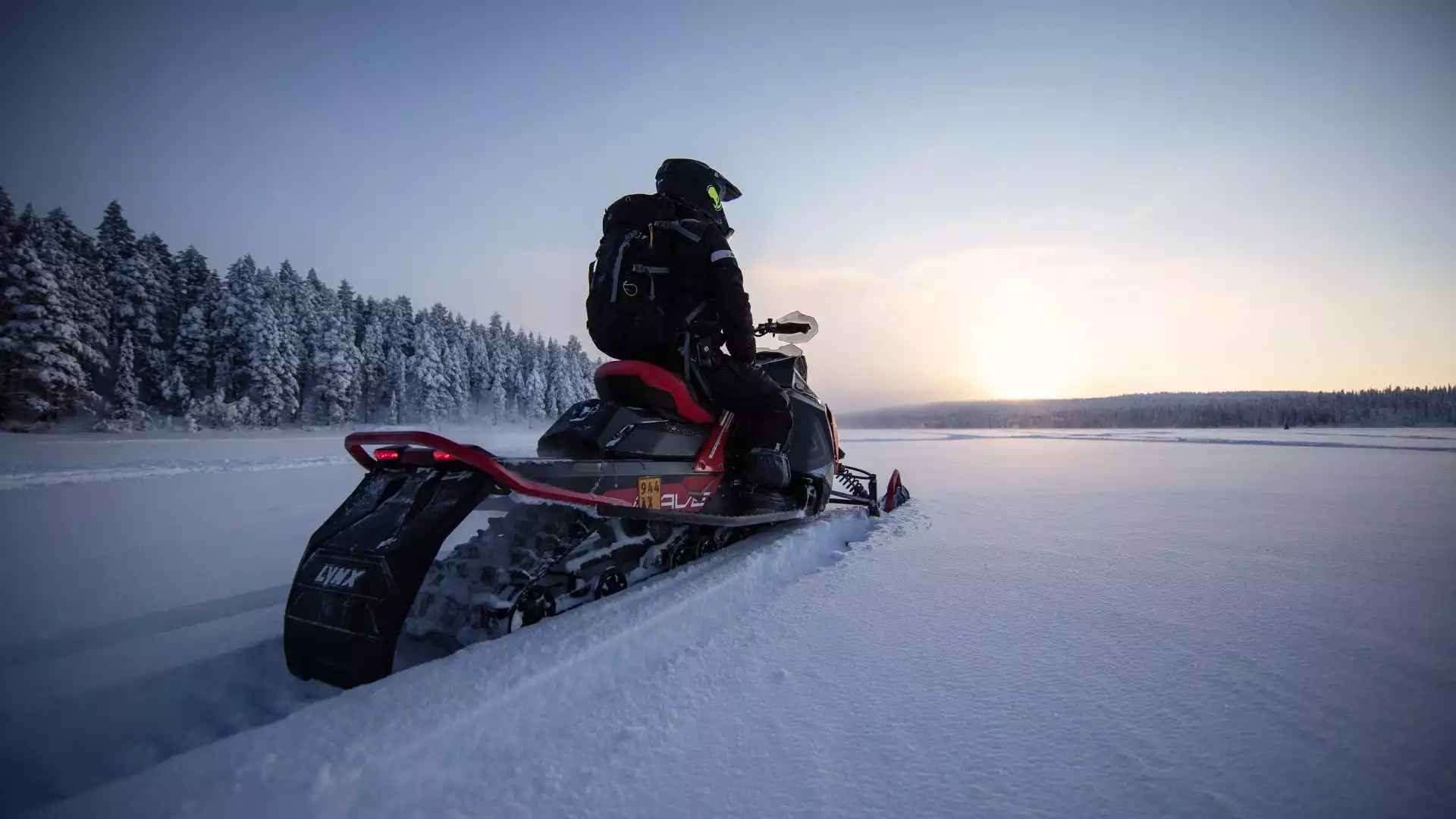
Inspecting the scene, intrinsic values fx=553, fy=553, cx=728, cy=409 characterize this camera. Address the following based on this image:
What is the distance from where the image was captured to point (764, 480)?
3.51 m

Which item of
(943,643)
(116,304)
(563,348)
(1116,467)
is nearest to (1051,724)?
(943,643)

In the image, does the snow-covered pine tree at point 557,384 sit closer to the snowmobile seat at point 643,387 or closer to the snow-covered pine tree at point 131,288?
the snow-covered pine tree at point 131,288

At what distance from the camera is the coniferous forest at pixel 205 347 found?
2247 centimetres

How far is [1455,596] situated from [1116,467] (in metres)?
8.90

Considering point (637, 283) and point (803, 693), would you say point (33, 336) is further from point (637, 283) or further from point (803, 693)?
point (803, 693)

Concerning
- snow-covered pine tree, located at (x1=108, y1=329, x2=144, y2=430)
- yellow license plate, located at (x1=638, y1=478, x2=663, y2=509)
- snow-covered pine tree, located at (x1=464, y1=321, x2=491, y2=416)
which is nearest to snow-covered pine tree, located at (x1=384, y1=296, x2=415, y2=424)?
snow-covered pine tree, located at (x1=464, y1=321, x2=491, y2=416)

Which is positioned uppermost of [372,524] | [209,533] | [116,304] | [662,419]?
[116,304]

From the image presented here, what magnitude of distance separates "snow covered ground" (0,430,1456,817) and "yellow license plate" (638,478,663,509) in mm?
403

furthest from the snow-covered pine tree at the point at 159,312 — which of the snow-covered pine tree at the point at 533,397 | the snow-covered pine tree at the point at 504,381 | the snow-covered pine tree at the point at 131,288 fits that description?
the snow-covered pine tree at the point at 533,397

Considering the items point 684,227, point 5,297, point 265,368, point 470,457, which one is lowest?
point 470,457

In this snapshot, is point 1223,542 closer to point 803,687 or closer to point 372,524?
point 803,687

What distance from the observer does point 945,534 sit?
13.7ft

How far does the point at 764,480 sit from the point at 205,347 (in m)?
45.5

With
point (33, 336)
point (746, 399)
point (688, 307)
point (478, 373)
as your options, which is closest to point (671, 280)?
point (688, 307)
